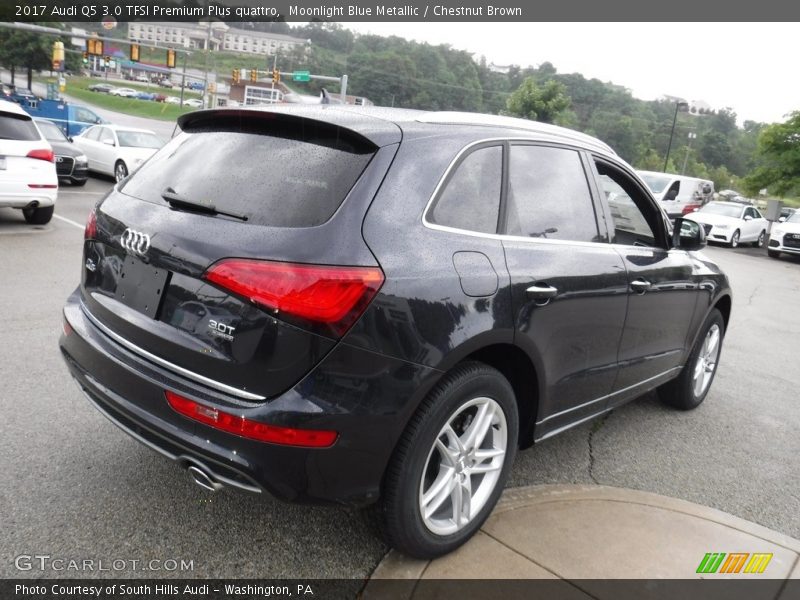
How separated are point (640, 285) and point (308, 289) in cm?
215

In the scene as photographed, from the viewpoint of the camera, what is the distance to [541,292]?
282 cm

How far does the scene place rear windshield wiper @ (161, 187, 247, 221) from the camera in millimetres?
2402

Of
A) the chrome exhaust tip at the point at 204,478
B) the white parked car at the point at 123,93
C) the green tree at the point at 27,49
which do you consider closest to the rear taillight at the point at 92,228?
the chrome exhaust tip at the point at 204,478

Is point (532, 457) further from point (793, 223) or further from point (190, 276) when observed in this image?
point (793, 223)

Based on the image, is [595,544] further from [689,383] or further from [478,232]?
[689,383]

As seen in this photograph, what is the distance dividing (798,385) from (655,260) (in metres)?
3.30

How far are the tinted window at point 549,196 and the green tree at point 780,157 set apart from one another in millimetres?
33440

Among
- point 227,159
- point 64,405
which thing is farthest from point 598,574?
point 64,405

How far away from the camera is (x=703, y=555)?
3.00 m

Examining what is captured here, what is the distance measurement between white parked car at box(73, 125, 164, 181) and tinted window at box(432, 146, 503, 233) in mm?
15652

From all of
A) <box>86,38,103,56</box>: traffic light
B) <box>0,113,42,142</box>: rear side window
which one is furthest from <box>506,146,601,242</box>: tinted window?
<box>86,38,103,56</box>: traffic light

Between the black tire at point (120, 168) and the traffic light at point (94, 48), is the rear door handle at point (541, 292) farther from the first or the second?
the traffic light at point (94, 48)

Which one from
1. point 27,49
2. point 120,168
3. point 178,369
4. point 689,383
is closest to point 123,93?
point 27,49

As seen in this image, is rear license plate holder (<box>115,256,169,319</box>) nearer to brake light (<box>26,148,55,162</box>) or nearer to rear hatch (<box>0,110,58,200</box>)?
rear hatch (<box>0,110,58,200</box>)
